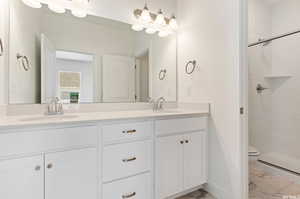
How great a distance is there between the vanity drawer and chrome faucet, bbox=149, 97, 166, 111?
2.20 feet

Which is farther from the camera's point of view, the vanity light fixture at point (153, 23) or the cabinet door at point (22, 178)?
the vanity light fixture at point (153, 23)

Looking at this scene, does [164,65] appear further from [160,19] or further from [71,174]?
[71,174]

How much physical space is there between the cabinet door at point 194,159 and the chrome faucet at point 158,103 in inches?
21.9

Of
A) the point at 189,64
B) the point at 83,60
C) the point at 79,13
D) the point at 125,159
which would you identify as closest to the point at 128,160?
the point at 125,159

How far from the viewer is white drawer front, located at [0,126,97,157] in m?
0.94

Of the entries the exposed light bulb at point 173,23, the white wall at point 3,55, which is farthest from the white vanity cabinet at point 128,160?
the exposed light bulb at point 173,23

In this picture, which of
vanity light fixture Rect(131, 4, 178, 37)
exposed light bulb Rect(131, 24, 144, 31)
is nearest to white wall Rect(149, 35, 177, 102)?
vanity light fixture Rect(131, 4, 178, 37)

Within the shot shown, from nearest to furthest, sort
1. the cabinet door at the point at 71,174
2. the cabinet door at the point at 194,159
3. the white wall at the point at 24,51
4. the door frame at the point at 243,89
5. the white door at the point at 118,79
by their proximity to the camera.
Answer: the cabinet door at the point at 71,174 < the white wall at the point at 24,51 < the door frame at the point at 243,89 < the cabinet door at the point at 194,159 < the white door at the point at 118,79

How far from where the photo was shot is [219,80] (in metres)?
1.69

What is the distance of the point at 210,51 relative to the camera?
1794mm

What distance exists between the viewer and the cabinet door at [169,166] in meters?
1.48

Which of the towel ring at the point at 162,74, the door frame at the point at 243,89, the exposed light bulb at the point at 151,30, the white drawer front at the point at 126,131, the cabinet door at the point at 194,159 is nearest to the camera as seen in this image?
the white drawer front at the point at 126,131

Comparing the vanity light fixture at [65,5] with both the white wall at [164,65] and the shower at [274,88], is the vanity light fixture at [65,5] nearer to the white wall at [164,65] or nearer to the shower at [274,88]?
the white wall at [164,65]

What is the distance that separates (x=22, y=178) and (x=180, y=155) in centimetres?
122
